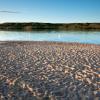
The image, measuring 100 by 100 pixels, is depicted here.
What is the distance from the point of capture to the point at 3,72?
41.3 ft

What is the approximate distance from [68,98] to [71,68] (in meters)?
5.29

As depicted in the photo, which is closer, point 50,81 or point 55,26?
point 50,81

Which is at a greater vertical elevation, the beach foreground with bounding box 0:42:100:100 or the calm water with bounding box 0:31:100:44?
the beach foreground with bounding box 0:42:100:100

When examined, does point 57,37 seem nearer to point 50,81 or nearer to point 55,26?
point 50,81

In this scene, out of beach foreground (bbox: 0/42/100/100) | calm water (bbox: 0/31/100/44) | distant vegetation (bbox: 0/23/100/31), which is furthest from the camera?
distant vegetation (bbox: 0/23/100/31)

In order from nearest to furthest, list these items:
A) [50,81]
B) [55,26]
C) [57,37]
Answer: [50,81] < [57,37] < [55,26]

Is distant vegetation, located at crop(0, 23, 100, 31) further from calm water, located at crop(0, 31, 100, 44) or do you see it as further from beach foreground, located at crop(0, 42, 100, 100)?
beach foreground, located at crop(0, 42, 100, 100)

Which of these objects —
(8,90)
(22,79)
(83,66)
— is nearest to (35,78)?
(22,79)

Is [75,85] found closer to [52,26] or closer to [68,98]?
[68,98]

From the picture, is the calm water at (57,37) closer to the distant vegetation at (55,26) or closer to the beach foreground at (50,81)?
the beach foreground at (50,81)

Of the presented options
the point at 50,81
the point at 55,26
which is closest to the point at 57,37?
the point at 50,81

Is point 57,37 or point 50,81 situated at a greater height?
point 50,81

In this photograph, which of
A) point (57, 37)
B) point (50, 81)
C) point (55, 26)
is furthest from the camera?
point (55, 26)

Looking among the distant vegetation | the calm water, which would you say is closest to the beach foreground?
the calm water
